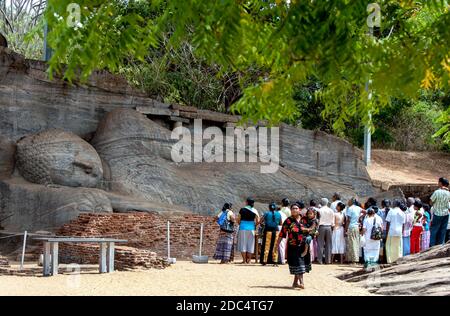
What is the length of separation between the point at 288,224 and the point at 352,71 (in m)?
5.02

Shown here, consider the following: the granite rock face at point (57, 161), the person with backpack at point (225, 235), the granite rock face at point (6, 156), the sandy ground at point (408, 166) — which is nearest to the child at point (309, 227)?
the person with backpack at point (225, 235)

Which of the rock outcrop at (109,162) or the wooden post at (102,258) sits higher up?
the rock outcrop at (109,162)

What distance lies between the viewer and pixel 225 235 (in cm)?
1641

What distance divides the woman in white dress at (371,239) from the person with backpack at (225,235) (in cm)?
300

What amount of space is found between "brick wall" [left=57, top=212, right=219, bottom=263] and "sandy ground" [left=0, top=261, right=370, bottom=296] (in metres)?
2.37

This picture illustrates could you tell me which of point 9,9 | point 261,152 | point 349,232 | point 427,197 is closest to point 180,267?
point 349,232

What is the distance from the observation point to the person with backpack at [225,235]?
638 inches

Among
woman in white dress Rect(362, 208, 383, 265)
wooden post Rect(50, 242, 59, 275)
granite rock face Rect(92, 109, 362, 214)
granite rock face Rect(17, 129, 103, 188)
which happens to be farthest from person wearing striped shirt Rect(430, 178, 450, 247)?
granite rock face Rect(17, 129, 103, 188)

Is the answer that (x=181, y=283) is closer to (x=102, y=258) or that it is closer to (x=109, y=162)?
(x=102, y=258)

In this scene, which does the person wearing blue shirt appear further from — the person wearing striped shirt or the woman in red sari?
the woman in red sari

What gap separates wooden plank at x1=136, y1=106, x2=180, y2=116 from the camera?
21.6 m

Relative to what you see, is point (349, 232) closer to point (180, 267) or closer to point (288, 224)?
point (180, 267)

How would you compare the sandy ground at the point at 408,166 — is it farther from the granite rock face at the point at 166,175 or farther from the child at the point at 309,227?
the child at the point at 309,227

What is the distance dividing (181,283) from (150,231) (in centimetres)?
557
